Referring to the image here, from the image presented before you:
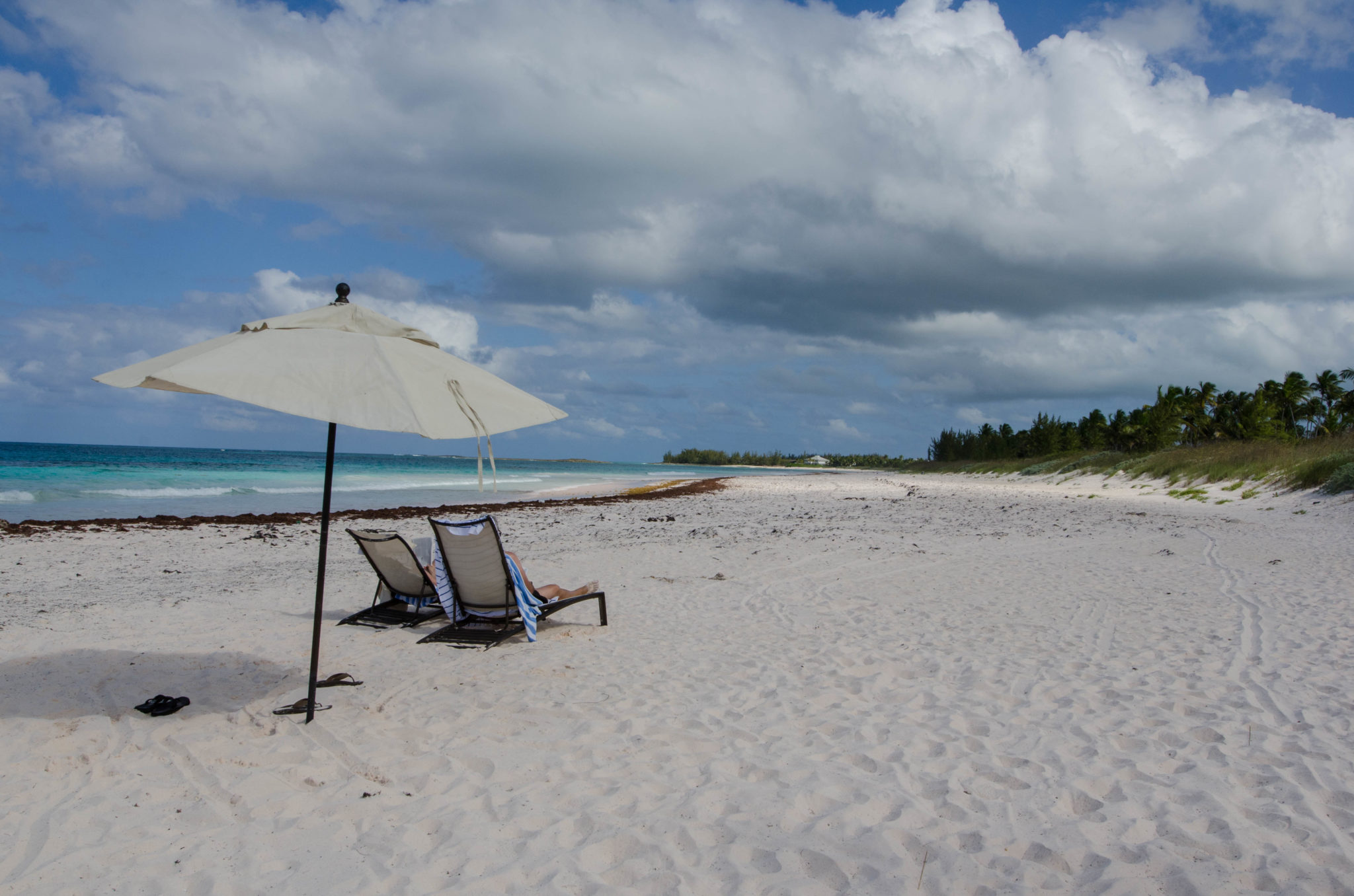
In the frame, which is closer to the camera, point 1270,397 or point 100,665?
point 100,665

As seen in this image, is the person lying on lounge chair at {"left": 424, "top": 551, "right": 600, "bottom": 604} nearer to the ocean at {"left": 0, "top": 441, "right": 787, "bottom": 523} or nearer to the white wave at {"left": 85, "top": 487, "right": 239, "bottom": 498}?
the ocean at {"left": 0, "top": 441, "right": 787, "bottom": 523}

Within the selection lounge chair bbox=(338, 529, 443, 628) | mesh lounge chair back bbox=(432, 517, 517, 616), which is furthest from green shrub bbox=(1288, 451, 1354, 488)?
lounge chair bbox=(338, 529, 443, 628)

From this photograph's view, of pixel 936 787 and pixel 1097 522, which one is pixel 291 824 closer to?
pixel 936 787

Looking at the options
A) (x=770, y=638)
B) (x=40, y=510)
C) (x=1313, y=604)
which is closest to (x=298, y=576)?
(x=770, y=638)

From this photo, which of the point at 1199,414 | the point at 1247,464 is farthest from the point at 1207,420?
the point at 1247,464

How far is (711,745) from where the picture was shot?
385cm

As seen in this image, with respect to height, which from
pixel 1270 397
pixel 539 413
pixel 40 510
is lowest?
pixel 40 510

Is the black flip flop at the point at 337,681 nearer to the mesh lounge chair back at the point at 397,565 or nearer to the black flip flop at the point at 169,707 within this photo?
the black flip flop at the point at 169,707

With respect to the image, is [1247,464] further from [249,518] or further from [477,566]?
[249,518]

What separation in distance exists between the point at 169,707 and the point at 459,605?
8.05ft

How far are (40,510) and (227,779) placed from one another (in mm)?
20803

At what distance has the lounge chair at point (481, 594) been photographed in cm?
610

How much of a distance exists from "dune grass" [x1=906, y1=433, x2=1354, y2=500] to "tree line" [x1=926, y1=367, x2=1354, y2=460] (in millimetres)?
10795

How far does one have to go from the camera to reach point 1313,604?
703 centimetres
